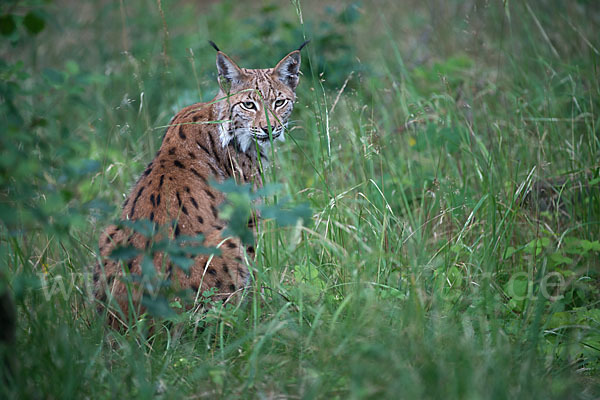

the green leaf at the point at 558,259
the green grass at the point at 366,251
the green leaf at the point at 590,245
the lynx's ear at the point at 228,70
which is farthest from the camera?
the lynx's ear at the point at 228,70

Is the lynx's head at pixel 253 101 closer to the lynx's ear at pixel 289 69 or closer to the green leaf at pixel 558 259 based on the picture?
the lynx's ear at pixel 289 69

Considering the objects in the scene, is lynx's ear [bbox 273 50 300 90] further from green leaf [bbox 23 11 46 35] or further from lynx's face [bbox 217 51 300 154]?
green leaf [bbox 23 11 46 35]

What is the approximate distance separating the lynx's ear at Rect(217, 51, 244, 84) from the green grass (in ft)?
1.12

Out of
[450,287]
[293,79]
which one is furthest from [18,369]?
[293,79]

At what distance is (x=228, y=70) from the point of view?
4.45 m

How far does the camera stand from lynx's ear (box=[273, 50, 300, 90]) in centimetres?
445

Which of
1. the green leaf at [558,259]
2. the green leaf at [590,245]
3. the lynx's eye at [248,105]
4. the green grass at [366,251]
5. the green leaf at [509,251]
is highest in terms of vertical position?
the lynx's eye at [248,105]

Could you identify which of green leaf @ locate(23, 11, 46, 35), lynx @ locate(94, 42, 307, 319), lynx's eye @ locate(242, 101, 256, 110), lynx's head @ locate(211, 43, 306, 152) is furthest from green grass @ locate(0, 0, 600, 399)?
lynx's eye @ locate(242, 101, 256, 110)

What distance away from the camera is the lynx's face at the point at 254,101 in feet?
14.4

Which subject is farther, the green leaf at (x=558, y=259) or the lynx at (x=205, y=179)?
the green leaf at (x=558, y=259)

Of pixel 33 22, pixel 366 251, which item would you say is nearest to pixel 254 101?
pixel 366 251

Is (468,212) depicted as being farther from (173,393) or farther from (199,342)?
(173,393)

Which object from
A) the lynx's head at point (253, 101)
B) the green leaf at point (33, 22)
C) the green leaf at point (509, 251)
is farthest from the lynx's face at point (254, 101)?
the green leaf at point (33, 22)

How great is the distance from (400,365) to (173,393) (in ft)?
3.05
